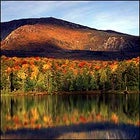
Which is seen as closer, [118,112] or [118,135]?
[118,135]

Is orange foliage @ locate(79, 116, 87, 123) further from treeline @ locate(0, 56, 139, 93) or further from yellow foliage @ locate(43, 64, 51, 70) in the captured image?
yellow foliage @ locate(43, 64, 51, 70)

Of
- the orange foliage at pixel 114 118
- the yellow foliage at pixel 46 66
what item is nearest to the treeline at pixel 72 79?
the yellow foliage at pixel 46 66

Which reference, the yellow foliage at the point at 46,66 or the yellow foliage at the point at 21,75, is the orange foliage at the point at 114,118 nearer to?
the yellow foliage at the point at 21,75

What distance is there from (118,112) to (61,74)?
73.4 meters

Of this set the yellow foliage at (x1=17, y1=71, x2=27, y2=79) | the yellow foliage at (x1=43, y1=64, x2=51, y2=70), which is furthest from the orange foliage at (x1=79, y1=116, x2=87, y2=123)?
the yellow foliage at (x1=43, y1=64, x2=51, y2=70)

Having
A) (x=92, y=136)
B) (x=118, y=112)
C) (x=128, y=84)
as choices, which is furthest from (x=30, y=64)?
(x=92, y=136)

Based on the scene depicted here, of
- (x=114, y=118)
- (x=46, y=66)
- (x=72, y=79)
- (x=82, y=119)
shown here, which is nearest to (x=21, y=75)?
(x=46, y=66)

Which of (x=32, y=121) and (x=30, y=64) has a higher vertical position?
(x=30, y=64)

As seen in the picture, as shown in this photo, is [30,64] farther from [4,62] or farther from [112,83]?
[112,83]

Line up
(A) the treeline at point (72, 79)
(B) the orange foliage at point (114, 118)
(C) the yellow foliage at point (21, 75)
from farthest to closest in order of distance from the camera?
(C) the yellow foliage at point (21, 75) → (A) the treeline at point (72, 79) → (B) the orange foliage at point (114, 118)

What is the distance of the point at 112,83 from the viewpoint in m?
141

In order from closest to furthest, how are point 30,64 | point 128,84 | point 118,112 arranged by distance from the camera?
point 118,112, point 128,84, point 30,64

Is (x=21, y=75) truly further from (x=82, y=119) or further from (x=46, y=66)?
(x=82, y=119)

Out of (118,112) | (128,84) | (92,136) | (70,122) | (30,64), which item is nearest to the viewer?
(92,136)
